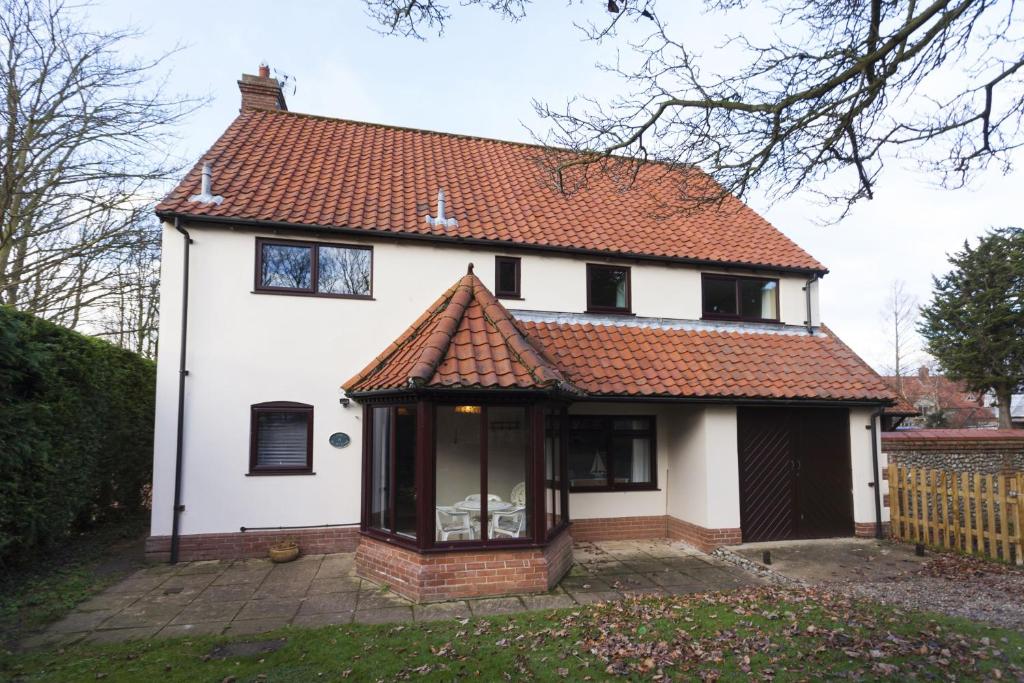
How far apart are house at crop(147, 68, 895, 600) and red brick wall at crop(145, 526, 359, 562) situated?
32 millimetres

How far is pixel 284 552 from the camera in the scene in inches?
331

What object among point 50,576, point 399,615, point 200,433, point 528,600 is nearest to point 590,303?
point 528,600

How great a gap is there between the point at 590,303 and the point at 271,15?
705 cm

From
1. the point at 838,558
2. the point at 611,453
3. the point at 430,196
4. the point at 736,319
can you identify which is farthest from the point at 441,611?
the point at 736,319

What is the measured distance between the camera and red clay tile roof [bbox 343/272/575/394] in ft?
22.8

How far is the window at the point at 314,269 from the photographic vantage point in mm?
9289

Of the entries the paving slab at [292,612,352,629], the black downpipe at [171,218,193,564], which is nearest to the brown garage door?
the paving slab at [292,612,352,629]

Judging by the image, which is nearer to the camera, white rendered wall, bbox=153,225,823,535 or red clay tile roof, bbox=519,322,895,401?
white rendered wall, bbox=153,225,823,535

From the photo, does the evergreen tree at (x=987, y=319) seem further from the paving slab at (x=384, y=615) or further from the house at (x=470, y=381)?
the paving slab at (x=384, y=615)

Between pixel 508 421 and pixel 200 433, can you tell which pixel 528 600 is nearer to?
pixel 508 421

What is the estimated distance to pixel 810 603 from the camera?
642 cm

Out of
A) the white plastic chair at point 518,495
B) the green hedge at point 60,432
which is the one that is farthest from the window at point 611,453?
the green hedge at point 60,432

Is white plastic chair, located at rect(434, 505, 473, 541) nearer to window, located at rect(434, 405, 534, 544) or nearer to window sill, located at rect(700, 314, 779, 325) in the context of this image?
window, located at rect(434, 405, 534, 544)

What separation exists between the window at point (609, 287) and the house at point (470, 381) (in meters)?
0.06
